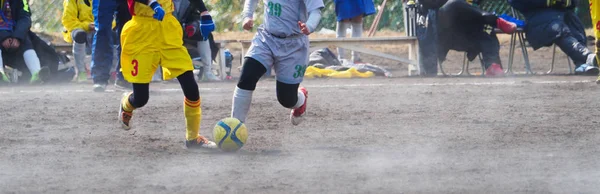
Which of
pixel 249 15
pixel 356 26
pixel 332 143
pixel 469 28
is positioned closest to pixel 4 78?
pixel 356 26

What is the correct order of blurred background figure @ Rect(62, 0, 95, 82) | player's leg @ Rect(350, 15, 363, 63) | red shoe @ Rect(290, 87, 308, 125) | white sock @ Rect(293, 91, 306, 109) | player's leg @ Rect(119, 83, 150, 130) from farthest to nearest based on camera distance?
player's leg @ Rect(350, 15, 363, 63) → blurred background figure @ Rect(62, 0, 95, 82) → red shoe @ Rect(290, 87, 308, 125) → white sock @ Rect(293, 91, 306, 109) → player's leg @ Rect(119, 83, 150, 130)

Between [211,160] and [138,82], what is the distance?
914mm

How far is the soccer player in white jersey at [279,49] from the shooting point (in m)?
7.37

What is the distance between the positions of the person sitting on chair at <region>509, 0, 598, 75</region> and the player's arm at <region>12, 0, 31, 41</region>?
6.44 metres

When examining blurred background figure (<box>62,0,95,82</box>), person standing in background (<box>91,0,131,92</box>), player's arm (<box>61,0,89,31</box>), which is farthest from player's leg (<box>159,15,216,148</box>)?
player's arm (<box>61,0,89,31</box>)

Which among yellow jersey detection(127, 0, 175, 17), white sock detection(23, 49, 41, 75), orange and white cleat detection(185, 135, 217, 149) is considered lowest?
white sock detection(23, 49, 41, 75)

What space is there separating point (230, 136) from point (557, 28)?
7744 millimetres

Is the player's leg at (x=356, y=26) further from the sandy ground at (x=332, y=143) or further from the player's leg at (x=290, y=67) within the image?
the player's leg at (x=290, y=67)

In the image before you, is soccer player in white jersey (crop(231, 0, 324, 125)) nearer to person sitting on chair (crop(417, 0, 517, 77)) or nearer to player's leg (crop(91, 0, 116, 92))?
player's leg (crop(91, 0, 116, 92))

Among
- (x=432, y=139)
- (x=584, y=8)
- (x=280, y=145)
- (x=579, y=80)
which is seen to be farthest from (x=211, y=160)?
(x=584, y=8)

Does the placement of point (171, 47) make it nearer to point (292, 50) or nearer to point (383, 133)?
point (292, 50)

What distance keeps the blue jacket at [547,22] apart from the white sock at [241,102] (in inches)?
286

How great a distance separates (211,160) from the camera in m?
6.75

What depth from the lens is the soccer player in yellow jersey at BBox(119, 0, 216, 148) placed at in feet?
23.6
